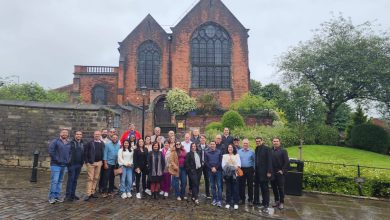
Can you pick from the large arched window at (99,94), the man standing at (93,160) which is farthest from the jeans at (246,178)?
the large arched window at (99,94)

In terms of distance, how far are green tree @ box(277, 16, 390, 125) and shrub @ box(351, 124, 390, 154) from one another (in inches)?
113

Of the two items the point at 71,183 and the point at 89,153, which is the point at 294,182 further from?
the point at 71,183

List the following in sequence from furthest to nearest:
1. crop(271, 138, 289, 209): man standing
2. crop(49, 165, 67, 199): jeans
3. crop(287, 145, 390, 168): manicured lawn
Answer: crop(287, 145, 390, 168): manicured lawn, crop(271, 138, 289, 209): man standing, crop(49, 165, 67, 199): jeans

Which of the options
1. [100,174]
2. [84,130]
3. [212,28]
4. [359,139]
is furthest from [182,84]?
[100,174]

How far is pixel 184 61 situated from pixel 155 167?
2648 centimetres

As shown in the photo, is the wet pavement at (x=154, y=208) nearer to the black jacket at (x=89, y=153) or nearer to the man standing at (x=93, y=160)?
the man standing at (x=93, y=160)

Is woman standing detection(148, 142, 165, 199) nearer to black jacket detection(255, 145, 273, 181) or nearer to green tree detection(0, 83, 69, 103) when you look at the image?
black jacket detection(255, 145, 273, 181)

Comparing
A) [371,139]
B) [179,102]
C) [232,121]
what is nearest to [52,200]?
[232,121]

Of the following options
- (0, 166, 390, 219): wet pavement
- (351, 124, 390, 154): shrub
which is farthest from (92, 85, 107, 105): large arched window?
(0, 166, 390, 219): wet pavement

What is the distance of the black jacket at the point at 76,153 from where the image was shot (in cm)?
844

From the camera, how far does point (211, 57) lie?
→ 35.2 meters

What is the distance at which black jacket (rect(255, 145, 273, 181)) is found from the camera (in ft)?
27.7

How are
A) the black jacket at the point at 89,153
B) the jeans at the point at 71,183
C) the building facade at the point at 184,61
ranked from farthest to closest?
the building facade at the point at 184,61 → the black jacket at the point at 89,153 → the jeans at the point at 71,183

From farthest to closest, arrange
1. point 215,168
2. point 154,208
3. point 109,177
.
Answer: point 109,177 < point 215,168 < point 154,208
